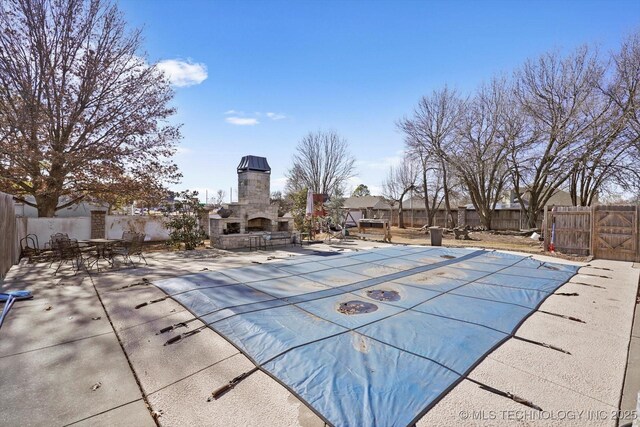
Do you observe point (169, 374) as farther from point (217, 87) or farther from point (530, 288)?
point (217, 87)

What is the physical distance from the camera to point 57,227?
35.3ft

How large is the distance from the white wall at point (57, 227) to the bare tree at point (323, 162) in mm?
17038

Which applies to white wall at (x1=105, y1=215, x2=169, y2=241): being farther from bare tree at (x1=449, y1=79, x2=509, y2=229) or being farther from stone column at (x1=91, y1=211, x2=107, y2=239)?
bare tree at (x1=449, y1=79, x2=509, y2=229)

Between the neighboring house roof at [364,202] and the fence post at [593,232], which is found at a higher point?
the neighboring house roof at [364,202]

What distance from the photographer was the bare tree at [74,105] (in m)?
9.69

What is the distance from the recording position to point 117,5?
1121 cm

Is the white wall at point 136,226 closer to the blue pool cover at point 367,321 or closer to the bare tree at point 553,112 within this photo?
the blue pool cover at point 367,321

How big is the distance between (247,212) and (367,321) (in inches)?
332

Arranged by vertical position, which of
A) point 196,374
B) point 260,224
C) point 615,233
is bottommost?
point 196,374

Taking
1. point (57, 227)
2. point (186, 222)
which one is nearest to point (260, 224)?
point (186, 222)

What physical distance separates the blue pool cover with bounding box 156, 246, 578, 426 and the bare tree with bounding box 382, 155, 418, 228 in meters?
20.3

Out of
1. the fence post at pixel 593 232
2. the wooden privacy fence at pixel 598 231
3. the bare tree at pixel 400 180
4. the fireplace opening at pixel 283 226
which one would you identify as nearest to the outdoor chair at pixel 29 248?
the fireplace opening at pixel 283 226

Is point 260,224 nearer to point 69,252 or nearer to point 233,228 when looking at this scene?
point 233,228

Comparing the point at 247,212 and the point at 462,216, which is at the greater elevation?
the point at 247,212
